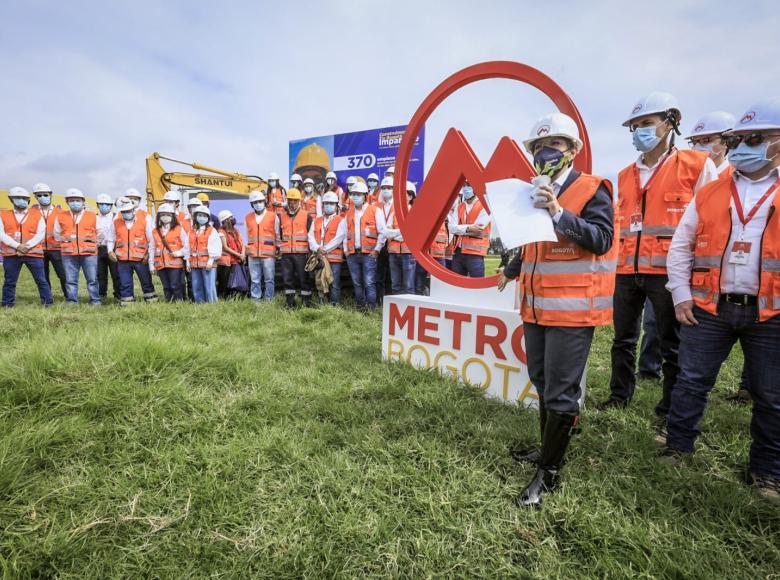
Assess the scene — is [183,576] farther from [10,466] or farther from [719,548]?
[719,548]

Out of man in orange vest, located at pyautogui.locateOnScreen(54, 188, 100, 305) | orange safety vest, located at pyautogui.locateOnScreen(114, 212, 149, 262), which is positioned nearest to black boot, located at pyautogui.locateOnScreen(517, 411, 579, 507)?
orange safety vest, located at pyautogui.locateOnScreen(114, 212, 149, 262)

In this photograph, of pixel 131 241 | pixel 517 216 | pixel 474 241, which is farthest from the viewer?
pixel 131 241

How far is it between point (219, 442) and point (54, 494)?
85 centimetres

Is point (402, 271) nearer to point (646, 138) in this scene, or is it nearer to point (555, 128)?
point (646, 138)

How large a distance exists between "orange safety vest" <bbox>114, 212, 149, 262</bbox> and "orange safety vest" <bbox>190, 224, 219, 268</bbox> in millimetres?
1126

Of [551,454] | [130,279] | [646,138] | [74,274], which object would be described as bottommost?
[551,454]

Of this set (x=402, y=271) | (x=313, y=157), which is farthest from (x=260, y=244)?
(x=313, y=157)

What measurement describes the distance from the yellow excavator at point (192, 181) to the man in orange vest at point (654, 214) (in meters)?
15.4

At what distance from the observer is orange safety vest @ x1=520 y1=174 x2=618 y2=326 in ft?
7.08

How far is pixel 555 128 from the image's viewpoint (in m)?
2.09

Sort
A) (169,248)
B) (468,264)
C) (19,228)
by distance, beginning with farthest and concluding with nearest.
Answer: (169,248) < (19,228) < (468,264)

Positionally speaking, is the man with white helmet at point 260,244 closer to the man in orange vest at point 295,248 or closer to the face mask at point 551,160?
the man in orange vest at point 295,248

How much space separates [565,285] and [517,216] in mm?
481

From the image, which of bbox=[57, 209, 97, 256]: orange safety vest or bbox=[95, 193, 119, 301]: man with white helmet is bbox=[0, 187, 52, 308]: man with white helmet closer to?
bbox=[57, 209, 97, 256]: orange safety vest
